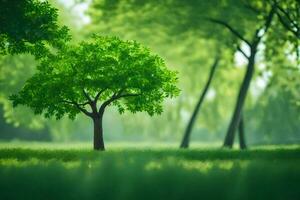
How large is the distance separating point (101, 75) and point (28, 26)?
379cm

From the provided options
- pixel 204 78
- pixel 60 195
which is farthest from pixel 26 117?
pixel 60 195

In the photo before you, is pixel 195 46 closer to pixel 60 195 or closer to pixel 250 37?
pixel 250 37

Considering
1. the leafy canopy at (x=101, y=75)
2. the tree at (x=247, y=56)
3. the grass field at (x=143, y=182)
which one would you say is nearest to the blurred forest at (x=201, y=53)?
the tree at (x=247, y=56)

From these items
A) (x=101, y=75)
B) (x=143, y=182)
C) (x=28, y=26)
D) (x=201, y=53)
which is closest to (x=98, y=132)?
(x=101, y=75)

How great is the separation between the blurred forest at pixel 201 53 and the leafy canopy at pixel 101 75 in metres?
7.37

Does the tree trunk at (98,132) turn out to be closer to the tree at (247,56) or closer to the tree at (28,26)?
the tree at (28,26)

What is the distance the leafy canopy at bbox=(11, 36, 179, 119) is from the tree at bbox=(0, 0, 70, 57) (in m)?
0.79

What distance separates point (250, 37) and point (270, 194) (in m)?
24.2

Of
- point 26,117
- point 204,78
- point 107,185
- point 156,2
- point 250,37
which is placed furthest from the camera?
point 26,117

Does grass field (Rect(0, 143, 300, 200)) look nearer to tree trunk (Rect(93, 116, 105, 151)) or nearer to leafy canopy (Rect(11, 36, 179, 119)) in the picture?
leafy canopy (Rect(11, 36, 179, 119))

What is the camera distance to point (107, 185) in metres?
11.2

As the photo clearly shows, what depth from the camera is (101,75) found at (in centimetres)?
2097

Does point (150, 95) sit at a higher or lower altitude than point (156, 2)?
lower

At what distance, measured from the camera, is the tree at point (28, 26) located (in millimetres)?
A: 18688
